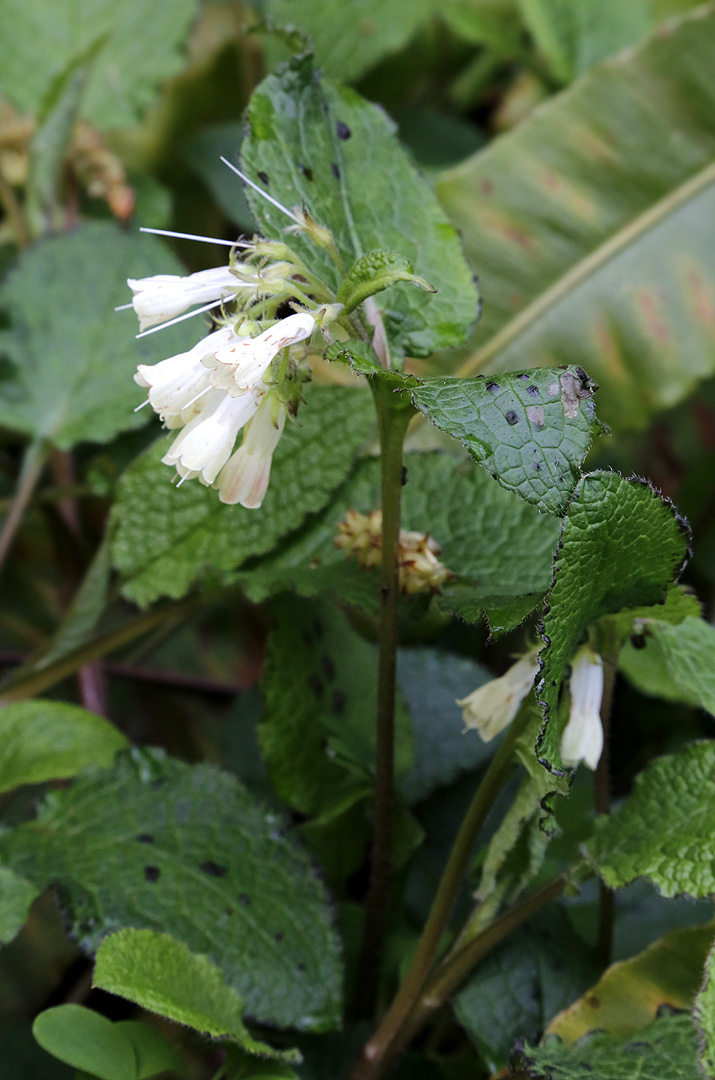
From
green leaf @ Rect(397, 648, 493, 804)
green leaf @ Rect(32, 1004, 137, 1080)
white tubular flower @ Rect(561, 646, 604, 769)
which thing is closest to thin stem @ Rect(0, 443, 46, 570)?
green leaf @ Rect(397, 648, 493, 804)

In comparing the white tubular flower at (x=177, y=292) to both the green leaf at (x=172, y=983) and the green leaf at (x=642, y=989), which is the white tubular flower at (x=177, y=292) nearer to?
the green leaf at (x=172, y=983)

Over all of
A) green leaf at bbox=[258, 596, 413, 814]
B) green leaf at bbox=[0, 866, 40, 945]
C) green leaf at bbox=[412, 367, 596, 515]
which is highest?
green leaf at bbox=[412, 367, 596, 515]

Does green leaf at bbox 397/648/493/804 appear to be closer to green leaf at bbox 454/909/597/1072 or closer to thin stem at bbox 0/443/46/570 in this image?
green leaf at bbox 454/909/597/1072

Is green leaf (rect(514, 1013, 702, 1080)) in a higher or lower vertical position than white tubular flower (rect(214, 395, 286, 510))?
lower

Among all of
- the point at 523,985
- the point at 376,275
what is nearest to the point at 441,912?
the point at 523,985

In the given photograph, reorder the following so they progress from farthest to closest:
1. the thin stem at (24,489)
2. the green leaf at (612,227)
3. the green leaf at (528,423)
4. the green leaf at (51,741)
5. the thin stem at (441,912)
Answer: the green leaf at (612,227)
the thin stem at (24,489)
the green leaf at (51,741)
the thin stem at (441,912)
the green leaf at (528,423)

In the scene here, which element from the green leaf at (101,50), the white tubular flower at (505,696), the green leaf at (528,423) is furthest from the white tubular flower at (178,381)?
the green leaf at (101,50)

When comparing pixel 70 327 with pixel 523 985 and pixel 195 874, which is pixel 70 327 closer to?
pixel 195 874
